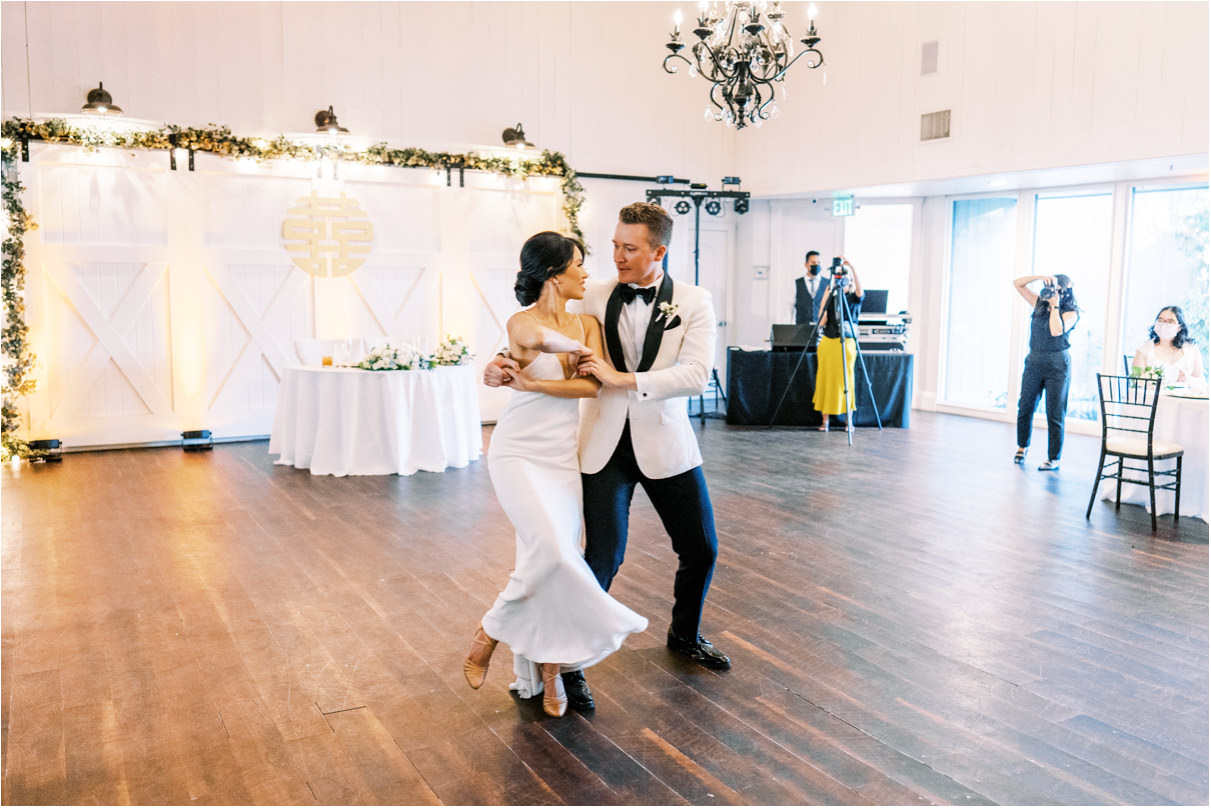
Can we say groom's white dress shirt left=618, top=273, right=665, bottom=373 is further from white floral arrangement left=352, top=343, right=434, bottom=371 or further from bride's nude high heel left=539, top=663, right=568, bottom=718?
white floral arrangement left=352, top=343, right=434, bottom=371

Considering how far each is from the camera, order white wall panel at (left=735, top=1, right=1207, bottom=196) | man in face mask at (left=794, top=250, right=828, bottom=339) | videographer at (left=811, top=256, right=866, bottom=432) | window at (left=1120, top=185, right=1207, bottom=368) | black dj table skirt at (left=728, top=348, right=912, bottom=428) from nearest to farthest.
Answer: white wall panel at (left=735, top=1, right=1207, bottom=196)
window at (left=1120, top=185, right=1207, bottom=368)
videographer at (left=811, top=256, right=866, bottom=432)
black dj table skirt at (left=728, top=348, right=912, bottom=428)
man in face mask at (left=794, top=250, right=828, bottom=339)

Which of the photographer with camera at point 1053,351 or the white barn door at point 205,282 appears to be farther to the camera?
the white barn door at point 205,282

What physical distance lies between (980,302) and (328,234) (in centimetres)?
738

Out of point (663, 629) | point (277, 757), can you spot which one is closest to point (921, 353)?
point (663, 629)

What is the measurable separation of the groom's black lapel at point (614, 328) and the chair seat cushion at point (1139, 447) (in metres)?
4.34

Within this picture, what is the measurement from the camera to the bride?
3.04 meters

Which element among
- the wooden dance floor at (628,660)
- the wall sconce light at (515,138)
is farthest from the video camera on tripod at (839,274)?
the wall sconce light at (515,138)

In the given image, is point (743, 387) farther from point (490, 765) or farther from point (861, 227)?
point (490, 765)

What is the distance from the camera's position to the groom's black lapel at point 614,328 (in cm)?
339

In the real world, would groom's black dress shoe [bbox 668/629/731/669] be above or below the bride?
below

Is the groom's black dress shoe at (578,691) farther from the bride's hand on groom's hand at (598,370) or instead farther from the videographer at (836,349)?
the videographer at (836,349)

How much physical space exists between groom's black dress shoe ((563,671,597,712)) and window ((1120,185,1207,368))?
7.94 m

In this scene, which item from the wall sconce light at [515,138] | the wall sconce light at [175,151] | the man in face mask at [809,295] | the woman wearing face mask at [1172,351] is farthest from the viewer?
the man in face mask at [809,295]

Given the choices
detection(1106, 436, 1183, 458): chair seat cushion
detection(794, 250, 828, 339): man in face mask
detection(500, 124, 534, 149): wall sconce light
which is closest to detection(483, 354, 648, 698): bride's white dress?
detection(1106, 436, 1183, 458): chair seat cushion
